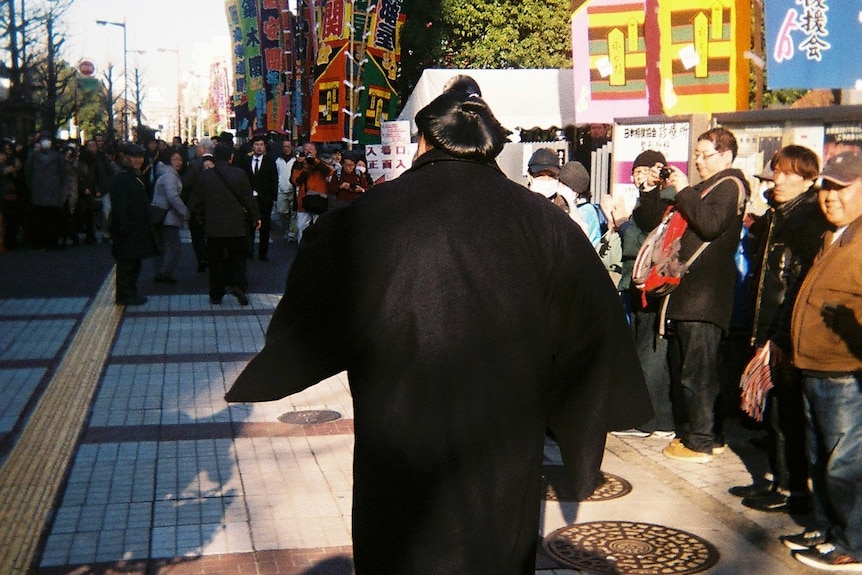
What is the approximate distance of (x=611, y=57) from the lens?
9.92 m

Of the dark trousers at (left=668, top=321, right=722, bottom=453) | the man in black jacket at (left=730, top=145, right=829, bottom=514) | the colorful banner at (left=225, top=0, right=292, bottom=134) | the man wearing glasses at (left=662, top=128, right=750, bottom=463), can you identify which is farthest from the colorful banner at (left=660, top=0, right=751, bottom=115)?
the colorful banner at (left=225, top=0, right=292, bottom=134)

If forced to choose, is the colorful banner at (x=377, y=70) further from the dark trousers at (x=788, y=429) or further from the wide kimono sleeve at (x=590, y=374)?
the wide kimono sleeve at (x=590, y=374)

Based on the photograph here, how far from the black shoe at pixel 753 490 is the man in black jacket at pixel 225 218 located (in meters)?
8.00

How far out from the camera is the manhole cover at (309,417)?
739 cm

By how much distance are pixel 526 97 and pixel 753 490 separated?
40.1ft

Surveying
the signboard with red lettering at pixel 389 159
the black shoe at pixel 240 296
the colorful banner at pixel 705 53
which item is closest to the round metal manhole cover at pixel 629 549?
the colorful banner at pixel 705 53

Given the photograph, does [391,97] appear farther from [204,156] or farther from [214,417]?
[214,417]

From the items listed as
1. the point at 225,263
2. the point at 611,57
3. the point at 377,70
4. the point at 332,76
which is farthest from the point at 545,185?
the point at 332,76

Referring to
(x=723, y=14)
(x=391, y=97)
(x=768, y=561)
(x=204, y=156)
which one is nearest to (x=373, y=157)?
(x=204, y=156)

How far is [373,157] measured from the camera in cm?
1434

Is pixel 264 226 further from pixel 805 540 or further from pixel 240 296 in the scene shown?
pixel 805 540

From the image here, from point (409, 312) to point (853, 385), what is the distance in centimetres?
304

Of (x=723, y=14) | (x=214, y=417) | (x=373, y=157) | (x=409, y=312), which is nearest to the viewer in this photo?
(x=409, y=312)

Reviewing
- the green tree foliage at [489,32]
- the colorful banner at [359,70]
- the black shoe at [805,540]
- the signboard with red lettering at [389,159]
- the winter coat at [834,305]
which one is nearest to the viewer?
the winter coat at [834,305]
